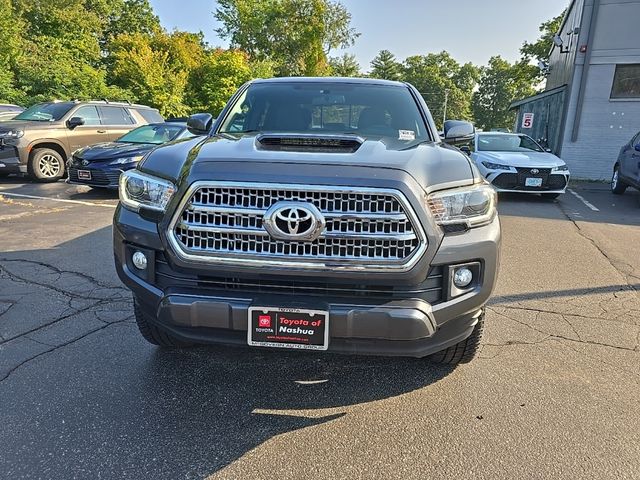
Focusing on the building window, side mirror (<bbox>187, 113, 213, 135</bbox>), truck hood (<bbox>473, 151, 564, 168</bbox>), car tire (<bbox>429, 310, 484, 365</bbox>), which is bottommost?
car tire (<bbox>429, 310, 484, 365</bbox>)

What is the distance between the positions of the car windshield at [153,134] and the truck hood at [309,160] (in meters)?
8.04

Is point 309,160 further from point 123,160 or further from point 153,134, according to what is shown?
point 153,134

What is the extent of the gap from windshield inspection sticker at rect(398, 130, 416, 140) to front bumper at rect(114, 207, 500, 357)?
1.06 meters

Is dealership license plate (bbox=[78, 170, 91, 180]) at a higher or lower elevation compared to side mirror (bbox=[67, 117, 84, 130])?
lower

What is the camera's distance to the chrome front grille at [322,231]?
82.0 inches

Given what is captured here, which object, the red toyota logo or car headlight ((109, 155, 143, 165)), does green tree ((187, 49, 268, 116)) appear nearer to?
car headlight ((109, 155, 143, 165))

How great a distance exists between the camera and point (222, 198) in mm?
2146

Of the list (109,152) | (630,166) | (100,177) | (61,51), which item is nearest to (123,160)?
(109,152)

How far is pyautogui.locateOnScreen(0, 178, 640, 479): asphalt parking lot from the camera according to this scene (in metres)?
2.14

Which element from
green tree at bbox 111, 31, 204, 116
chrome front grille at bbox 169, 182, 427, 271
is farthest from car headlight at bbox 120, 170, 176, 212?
green tree at bbox 111, 31, 204, 116

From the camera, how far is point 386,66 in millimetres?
82812

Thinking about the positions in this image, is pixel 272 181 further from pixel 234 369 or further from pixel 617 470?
pixel 617 470

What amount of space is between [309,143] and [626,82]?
15.7m

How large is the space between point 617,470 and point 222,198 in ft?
7.16
